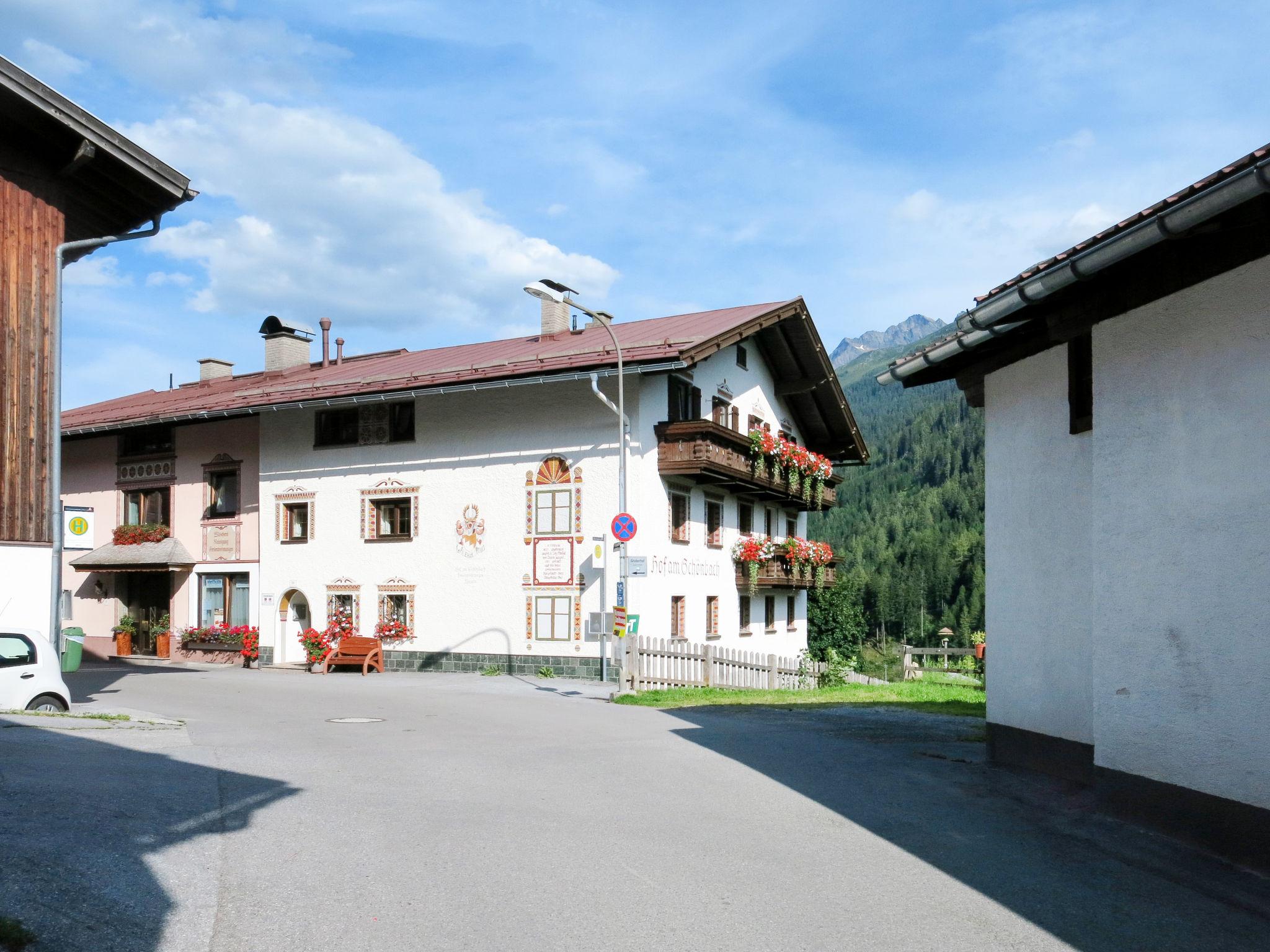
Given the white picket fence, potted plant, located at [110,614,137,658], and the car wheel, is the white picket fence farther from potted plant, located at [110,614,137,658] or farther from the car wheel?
potted plant, located at [110,614,137,658]

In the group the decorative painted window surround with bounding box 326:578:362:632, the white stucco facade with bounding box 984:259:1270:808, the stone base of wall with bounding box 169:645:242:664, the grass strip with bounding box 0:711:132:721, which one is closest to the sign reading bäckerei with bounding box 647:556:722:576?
the decorative painted window surround with bounding box 326:578:362:632

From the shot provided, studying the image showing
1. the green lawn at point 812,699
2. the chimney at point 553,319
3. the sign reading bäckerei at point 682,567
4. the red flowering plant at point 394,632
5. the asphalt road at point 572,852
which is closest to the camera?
the asphalt road at point 572,852

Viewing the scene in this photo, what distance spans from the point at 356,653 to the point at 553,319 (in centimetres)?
1025

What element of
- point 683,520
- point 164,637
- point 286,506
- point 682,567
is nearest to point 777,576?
point 682,567

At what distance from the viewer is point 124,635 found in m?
33.0

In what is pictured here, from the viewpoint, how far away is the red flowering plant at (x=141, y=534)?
107ft

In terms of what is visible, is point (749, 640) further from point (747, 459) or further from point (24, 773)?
point (24, 773)

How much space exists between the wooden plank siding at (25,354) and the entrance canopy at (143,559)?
1594cm

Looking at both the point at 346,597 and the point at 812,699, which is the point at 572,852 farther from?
the point at 346,597

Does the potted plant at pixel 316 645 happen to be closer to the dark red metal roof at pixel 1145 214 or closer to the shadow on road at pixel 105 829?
the shadow on road at pixel 105 829

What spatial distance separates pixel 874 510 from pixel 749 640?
3935 inches

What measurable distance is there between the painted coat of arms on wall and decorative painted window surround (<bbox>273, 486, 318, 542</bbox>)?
15.0ft

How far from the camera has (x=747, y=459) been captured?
28953 mm

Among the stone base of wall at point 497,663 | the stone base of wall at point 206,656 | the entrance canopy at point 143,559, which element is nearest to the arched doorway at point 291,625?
the stone base of wall at point 206,656
